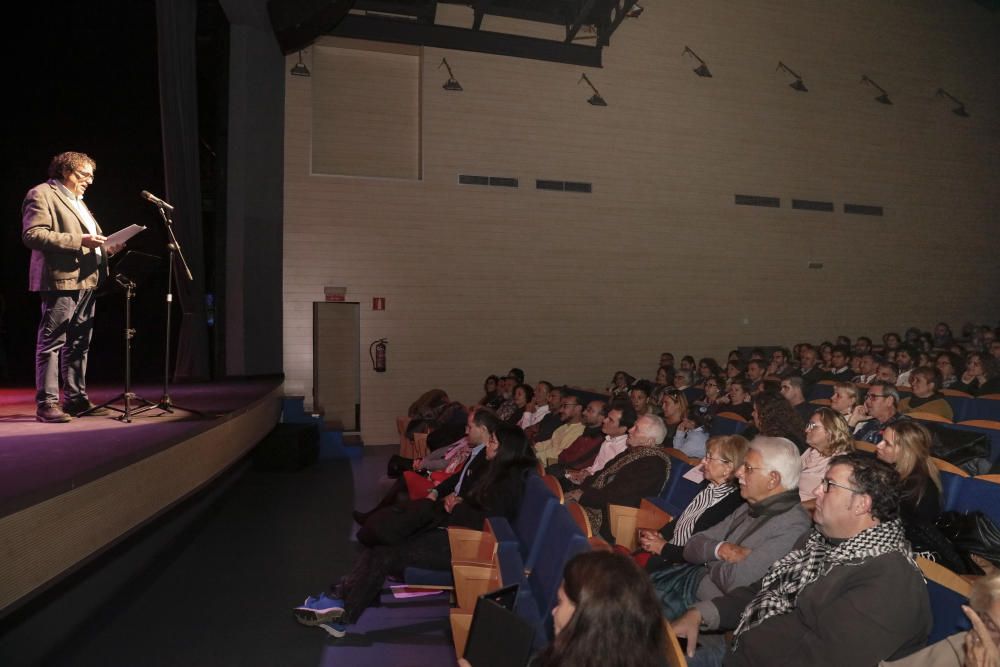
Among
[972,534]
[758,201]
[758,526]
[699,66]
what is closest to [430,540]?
[758,526]

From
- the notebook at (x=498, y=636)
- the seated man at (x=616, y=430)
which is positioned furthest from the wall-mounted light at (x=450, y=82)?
the notebook at (x=498, y=636)

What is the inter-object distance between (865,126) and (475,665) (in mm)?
11901

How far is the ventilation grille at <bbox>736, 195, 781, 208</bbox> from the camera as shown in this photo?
1043 cm

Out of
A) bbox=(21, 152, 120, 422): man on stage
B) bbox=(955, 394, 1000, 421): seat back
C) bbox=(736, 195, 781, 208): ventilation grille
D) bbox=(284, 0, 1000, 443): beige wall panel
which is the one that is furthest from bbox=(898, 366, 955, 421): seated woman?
bbox=(736, 195, 781, 208): ventilation grille

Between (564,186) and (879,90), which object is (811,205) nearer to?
(879,90)

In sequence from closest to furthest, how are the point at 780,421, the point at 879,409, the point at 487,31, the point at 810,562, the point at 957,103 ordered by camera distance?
the point at 810,562, the point at 780,421, the point at 879,409, the point at 487,31, the point at 957,103

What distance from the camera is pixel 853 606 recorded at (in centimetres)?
182

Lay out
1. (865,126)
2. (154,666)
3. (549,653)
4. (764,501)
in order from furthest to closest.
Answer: (865,126), (154,666), (764,501), (549,653)

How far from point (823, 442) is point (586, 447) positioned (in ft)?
6.23

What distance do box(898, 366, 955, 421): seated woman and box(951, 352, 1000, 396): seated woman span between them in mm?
938

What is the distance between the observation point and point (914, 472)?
9.22 feet

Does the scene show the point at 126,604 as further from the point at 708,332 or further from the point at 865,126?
the point at 865,126

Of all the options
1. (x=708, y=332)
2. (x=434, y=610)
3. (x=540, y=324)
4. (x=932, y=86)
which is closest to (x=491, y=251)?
(x=540, y=324)

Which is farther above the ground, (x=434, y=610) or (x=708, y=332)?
(x=708, y=332)
